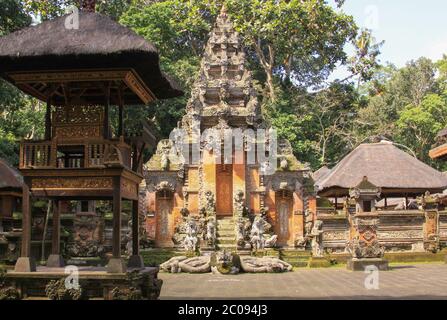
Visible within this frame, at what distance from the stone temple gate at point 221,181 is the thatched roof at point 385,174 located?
3.20m

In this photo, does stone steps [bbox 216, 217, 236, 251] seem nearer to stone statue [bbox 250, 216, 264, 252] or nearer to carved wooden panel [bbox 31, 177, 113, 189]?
stone statue [bbox 250, 216, 264, 252]

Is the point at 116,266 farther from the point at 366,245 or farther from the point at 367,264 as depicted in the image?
the point at 366,245

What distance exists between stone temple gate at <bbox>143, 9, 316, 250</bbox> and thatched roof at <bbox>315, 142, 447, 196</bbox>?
320cm

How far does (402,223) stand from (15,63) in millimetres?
18159

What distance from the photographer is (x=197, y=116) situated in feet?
85.1

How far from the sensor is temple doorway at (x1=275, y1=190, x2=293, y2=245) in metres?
25.3

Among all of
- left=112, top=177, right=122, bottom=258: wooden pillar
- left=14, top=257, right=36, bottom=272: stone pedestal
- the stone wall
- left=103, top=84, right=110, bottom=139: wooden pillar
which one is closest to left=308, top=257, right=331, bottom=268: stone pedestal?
the stone wall

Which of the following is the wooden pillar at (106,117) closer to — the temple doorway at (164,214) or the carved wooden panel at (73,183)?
the carved wooden panel at (73,183)

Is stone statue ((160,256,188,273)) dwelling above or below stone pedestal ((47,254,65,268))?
below

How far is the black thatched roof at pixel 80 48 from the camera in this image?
9914 mm

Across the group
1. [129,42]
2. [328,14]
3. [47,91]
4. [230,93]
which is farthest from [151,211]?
[328,14]

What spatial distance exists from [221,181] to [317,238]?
18.7 ft

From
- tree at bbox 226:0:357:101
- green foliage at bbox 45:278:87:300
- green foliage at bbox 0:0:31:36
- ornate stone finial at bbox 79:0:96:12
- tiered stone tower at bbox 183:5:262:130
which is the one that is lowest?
green foliage at bbox 45:278:87:300

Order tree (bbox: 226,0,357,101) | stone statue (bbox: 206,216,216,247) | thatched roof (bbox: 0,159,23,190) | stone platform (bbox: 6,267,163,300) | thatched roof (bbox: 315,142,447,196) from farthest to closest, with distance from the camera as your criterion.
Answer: tree (bbox: 226,0,357,101) → thatched roof (bbox: 315,142,447,196) → stone statue (bbox: 206,216,216,247) → thatched roof (bbox: 0,159,23,190) → stone platform (bbox: 6,267,163,300)
